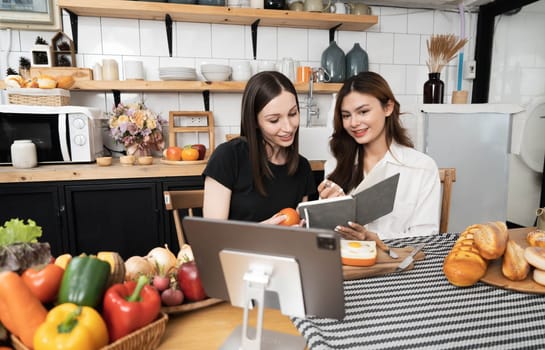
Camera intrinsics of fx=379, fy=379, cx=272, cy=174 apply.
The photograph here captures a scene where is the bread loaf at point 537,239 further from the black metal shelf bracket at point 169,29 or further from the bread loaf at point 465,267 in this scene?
the black metal shelf bracket at point 169,29

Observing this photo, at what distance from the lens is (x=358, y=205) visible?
43.0 inches

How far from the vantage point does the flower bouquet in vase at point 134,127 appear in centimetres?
240

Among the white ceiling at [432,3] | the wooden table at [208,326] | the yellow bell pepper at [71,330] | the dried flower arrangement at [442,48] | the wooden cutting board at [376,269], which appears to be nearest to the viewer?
the yellow bell pepper at [71,330]

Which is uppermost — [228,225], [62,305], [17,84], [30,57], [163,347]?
[30,57]

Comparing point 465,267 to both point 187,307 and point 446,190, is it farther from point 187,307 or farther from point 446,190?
point 446,190

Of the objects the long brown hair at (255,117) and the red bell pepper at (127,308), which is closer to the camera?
the red bell pepper at (127,308)

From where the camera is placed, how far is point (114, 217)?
2213 mm

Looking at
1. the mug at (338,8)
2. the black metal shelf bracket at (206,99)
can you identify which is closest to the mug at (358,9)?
the mug at (338,8)

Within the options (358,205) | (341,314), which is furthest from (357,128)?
(341,314)

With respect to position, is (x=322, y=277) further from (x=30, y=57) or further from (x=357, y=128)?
(x=30, y=57)

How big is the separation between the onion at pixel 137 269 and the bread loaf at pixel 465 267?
26.6 inches

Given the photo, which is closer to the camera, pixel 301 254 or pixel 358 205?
pixel 301 254

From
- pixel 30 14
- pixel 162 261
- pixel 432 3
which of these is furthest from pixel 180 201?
pixel 432 3

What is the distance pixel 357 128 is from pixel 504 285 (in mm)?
910
